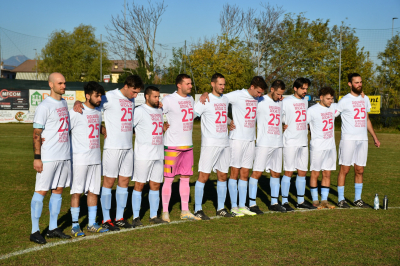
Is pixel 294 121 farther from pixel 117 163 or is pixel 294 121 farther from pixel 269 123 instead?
pixel 117 163

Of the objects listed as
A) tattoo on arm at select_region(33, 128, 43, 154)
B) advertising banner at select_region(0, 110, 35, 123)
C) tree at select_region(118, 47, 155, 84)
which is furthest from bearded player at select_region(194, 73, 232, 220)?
tree at select_region(118, 47, 155, 84)

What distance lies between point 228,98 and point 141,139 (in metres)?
1.79

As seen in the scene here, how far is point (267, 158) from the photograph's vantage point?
291 inches

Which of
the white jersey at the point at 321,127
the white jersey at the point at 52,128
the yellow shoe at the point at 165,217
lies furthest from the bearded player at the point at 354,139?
the white jersey at the point at 52,128

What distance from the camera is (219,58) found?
4731 cm

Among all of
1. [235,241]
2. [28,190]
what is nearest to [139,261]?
[235,241]

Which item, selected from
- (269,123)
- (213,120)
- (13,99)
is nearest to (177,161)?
(213,120)

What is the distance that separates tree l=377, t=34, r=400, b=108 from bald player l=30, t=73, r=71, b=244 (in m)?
50.0

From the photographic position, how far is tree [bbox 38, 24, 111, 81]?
67.2m

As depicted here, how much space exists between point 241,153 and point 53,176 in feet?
10.5

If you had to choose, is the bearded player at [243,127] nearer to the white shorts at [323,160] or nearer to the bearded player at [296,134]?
the bearded player at [296,134]

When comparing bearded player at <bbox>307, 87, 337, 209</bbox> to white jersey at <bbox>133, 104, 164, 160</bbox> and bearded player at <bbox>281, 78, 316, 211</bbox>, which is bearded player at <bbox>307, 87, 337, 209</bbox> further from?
white jersey at <bbox>133, 104, 164, 160</bbox>

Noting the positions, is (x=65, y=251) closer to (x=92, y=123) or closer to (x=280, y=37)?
(x=92, y=123)

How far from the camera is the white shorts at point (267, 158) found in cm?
731
